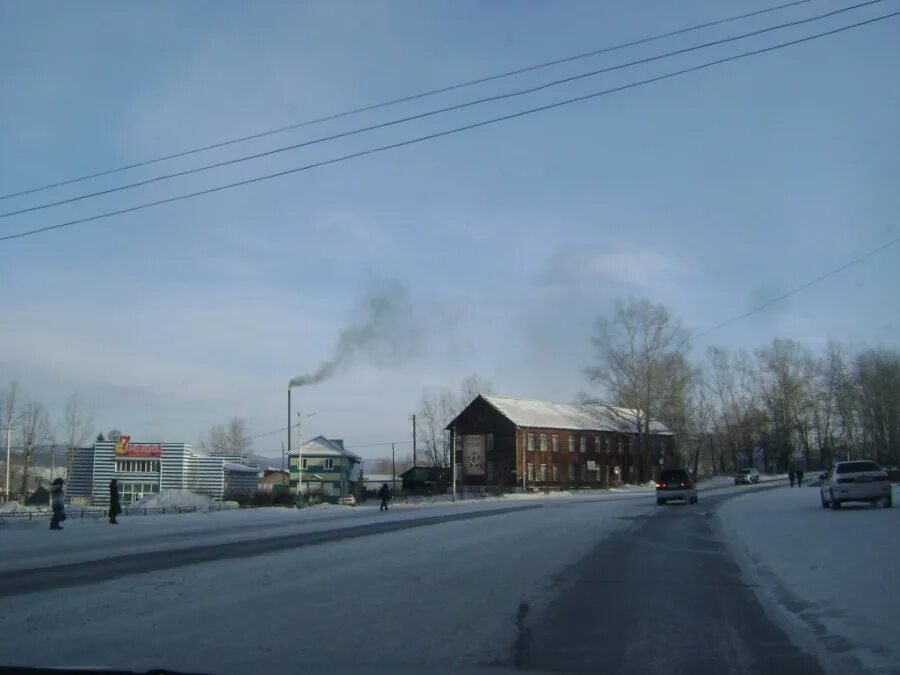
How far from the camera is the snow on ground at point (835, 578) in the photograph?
7859 mm

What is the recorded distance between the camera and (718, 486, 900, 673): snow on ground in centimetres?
786

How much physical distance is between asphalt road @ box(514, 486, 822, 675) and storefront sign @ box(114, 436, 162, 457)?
64090mm

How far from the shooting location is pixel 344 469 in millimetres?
83750

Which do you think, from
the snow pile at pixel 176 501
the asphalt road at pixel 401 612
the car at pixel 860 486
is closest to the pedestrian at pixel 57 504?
the asphalt road at pixel 401 612

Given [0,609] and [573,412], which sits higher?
[573,412]

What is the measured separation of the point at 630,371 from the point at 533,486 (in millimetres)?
14671

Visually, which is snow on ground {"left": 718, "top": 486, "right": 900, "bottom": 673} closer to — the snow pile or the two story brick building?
the snow pile

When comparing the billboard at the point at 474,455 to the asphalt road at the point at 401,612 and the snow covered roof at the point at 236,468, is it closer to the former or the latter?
the snow covered roof at the point at 236,468

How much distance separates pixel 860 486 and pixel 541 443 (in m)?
57.7

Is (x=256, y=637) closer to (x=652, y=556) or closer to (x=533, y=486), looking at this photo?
(x=652, y=556)

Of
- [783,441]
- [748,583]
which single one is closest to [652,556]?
[748,583]

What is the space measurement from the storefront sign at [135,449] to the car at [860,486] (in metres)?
60.0

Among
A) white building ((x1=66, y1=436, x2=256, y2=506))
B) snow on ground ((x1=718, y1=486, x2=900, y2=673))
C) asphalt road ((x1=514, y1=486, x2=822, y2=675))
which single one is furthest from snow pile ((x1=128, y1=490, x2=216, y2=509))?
asphalt road ((x1=514, y1=486, x2=822, y2=675))

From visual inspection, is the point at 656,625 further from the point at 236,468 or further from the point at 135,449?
the point at 236,468
